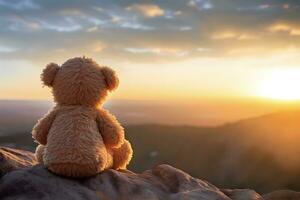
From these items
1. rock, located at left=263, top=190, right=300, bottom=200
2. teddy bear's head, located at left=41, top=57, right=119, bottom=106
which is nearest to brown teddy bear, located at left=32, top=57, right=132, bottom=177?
teddy bear's head, located at left=41, top=57, right=119, bottom=106

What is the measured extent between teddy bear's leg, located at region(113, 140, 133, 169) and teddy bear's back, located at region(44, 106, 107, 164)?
1.51 feet

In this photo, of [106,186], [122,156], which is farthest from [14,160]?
[106,186]

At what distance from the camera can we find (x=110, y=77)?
18.4ft

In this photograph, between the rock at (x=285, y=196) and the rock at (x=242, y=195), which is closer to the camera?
the rock at (x=242, y=195)

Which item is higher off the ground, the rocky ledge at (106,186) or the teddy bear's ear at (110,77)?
the teddy bear's ear at (110,77)

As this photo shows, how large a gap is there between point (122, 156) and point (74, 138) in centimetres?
93

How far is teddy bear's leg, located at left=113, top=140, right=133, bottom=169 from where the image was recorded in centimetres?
579

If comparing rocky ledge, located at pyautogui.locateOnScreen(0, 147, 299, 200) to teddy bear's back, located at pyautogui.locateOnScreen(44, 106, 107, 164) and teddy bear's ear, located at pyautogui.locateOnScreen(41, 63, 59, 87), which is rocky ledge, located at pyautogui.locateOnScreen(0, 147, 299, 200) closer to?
teddy bear's back, located at pyautogui.locateOnScreen(44, 106, 107, 164)

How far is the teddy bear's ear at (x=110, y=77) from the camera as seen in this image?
560 centimetres

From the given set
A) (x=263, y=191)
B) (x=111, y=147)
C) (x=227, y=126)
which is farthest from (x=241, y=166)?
(x=111, y=147)

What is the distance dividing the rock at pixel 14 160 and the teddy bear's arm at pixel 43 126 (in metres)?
0.61

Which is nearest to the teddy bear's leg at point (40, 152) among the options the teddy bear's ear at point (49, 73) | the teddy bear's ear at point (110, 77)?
the teddy bear's ear at point (49, 73)

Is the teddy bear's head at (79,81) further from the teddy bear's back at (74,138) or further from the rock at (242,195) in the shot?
the rock at (242,195)

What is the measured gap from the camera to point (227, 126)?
2923cm
